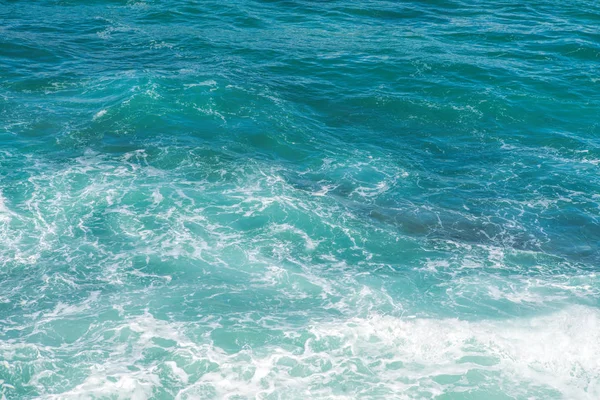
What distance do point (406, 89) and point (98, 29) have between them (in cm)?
4160

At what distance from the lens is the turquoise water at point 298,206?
44.8 m

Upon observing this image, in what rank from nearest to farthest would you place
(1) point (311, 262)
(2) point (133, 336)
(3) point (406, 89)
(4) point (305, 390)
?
(4) point (305, 390) → (2) point (133, 336) → (1) point (311, 262) → (3) point (406, 89)

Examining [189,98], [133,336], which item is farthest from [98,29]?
[133,336]

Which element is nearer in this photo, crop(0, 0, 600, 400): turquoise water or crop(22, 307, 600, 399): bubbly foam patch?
crop(22, 307, 600, 399): bubbly foam patch

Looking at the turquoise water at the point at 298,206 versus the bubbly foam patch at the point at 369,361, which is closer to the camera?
the bubbly foam patch at the point at 369,361

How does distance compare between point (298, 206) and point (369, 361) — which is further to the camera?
point (298, 206)

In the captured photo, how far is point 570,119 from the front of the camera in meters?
73.4

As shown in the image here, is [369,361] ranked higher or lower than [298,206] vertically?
lower

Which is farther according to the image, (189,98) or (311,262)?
(189,98)

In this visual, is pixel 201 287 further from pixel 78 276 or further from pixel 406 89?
pixel 406 89

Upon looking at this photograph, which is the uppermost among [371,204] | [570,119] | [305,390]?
[570,119]

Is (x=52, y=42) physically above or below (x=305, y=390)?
above

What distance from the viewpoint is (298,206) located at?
196 ft

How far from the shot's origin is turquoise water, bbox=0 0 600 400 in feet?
147
